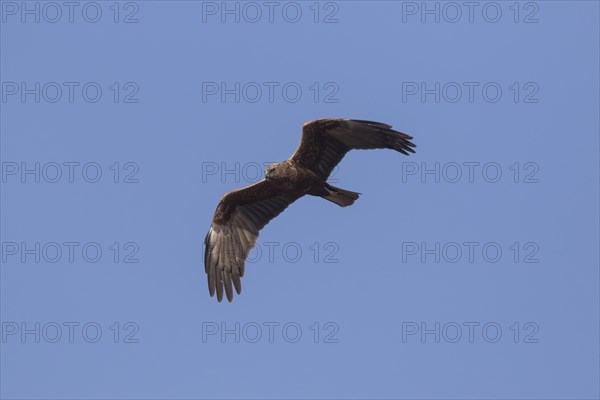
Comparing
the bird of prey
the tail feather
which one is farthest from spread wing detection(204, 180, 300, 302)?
the tail feather

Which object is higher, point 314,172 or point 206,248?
point 314,172

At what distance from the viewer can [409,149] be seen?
18.8 m

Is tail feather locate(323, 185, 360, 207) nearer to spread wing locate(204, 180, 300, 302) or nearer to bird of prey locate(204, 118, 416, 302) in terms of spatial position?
bird of prey locate(204, 118, 416, 302)

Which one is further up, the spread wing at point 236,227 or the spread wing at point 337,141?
the spread wing at point 337,141

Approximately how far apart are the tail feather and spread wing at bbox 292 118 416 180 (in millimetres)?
300

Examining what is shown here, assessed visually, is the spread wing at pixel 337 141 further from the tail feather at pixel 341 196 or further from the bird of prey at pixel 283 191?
the tail feather at pixel 341 196

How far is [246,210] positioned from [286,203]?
2.61 feet

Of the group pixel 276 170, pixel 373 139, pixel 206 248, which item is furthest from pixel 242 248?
pixel 373 139

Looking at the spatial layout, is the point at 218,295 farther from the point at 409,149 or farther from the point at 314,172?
the point at 409,149

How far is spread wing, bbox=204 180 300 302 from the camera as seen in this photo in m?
20.6

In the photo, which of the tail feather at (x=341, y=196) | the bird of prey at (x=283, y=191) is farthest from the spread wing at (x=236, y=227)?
the tail feather at (x=341, y=196)

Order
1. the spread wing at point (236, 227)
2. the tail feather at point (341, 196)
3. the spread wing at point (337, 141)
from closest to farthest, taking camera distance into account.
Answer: the spread wing at point (337, 141) < the tail feather at point (341, 196) < the spread wing at point (236, 227)

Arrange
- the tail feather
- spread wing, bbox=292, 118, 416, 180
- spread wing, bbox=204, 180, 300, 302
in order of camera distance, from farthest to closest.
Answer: spread wing, bbox=204, 180, 300, 302 < the tail feather < spread wing, bbox=292, 118, 416, 180

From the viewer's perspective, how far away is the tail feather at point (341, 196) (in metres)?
19.5
